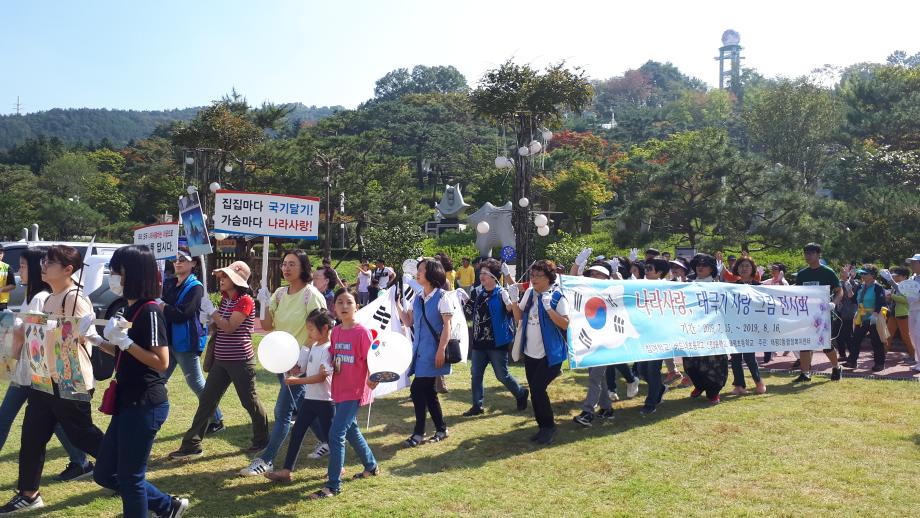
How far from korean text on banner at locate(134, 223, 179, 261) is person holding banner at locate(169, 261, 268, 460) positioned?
2.60m

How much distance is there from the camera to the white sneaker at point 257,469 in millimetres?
5734

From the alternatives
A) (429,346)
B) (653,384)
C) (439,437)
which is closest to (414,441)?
(439,437)

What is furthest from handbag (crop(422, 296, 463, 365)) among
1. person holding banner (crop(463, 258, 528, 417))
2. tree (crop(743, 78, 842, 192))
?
tree (crop(743, 78, 842, 192))

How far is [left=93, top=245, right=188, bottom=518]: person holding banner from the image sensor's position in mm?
4031

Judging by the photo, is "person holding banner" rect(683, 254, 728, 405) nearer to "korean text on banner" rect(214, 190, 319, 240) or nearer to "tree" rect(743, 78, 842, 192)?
"korean text on banner" rect(214, 190, 319, 240)

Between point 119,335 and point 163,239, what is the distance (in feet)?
16.7

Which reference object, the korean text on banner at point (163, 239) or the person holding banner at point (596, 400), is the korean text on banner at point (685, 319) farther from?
the korean text on banner at point (163, 239)

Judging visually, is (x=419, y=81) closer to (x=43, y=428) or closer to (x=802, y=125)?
(x=802, y=125)

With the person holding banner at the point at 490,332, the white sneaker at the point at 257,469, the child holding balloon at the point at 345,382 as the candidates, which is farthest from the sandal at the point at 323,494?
the person holding banner at the point at 490,332

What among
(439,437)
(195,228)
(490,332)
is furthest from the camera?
(490,332)

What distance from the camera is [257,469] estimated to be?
18.8 feet

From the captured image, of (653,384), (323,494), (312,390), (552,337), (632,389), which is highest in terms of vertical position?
(552,337)

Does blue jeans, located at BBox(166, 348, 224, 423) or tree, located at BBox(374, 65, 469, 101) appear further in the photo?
tree, located at BBox(374, 65, 469, 101)

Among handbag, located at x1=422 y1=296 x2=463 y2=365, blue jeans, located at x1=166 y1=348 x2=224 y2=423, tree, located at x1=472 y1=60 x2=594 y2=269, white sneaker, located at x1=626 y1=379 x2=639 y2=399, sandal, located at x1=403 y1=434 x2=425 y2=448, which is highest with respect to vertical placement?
tree, located at x1=472 y1=60 x2=594 y2=269
